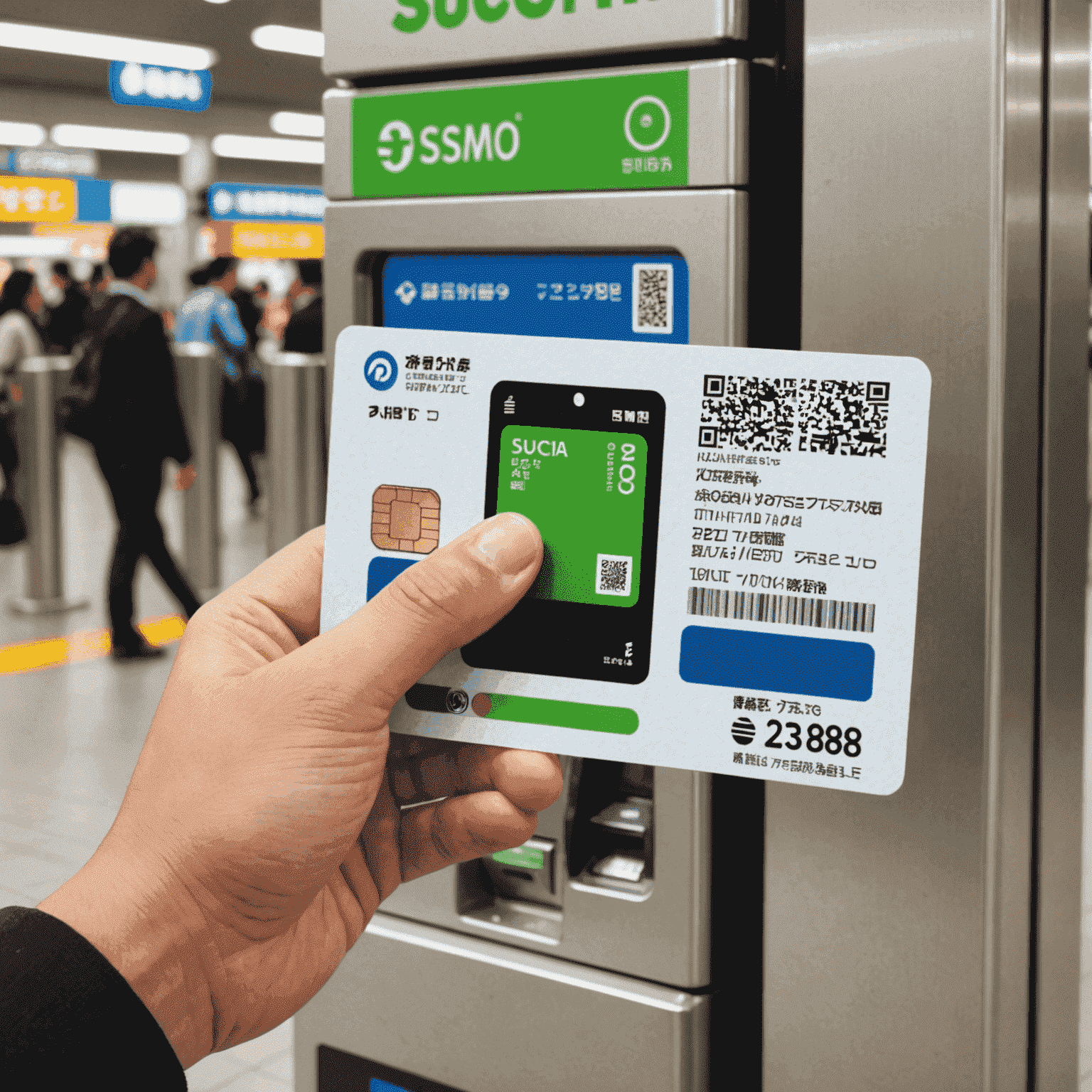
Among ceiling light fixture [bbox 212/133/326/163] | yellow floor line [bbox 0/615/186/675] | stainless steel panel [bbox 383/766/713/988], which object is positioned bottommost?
yellow floor line [bbox 0/615/186/675]

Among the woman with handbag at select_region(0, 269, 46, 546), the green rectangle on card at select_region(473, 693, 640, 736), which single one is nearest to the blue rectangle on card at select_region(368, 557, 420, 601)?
the green rectangle on card at select_region(473, 693, 640, 736)

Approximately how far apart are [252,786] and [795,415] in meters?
0.46

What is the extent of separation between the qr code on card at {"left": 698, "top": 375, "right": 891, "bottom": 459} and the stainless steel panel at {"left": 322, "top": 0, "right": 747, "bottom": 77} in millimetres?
481

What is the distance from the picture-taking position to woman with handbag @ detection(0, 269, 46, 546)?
744 centimetres

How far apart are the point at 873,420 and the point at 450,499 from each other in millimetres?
323

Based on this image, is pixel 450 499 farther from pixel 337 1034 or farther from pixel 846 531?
pixel 337 1034

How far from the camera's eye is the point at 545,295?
4.68ft

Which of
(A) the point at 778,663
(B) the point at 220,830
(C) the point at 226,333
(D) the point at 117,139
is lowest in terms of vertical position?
(B) the point at 220,830

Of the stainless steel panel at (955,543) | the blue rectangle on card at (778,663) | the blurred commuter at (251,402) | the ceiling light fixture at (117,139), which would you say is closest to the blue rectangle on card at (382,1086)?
the stainless steel panel at (955,543)

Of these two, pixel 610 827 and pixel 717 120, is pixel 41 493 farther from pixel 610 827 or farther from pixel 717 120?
pixel 717 120

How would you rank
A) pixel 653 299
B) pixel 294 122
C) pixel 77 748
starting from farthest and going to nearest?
pixel 294 122
pixel 77 748
pixel 653 299

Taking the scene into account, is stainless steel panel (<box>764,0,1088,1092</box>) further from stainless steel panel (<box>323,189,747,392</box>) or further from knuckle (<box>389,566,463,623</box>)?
knuckle (<box>389,566,463,623</box>)

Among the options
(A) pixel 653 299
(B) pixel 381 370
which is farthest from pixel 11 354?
(B) pixel 381 370

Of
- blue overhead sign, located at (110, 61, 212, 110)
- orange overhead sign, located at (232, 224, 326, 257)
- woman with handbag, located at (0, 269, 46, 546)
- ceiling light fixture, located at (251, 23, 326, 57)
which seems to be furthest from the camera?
orange overhead sign, located at (232, 224, 326, 257)
